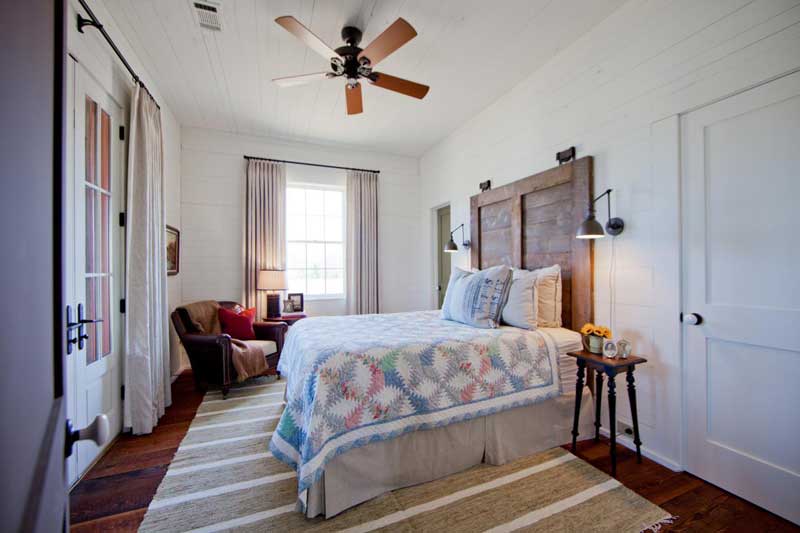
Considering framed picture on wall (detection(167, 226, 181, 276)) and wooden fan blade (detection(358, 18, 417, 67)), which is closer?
wooden fan blade (detection(358, 18, 417, 67))

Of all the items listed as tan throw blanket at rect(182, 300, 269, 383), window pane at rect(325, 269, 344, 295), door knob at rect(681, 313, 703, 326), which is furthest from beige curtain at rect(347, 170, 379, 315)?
door knob at rect(681, 313, 703, 326)

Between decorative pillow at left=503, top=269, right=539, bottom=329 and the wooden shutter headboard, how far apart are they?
35 cm

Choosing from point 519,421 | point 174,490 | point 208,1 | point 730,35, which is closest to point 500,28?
point 730,35

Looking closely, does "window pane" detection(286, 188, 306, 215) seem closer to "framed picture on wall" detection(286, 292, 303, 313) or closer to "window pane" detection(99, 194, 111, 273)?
"framed picture on wall" detection(286, 292, 303, 313)

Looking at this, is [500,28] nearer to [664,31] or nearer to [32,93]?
[664,31]

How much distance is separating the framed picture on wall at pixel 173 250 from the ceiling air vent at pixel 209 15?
6.89ft

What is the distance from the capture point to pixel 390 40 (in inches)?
85.7

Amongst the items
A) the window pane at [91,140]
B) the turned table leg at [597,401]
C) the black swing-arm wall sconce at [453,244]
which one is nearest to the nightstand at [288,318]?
the black swing-arm wall sconce at [453,244]

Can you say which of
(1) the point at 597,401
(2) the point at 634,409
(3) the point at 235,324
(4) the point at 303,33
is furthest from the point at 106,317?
(2) the point at 634,409

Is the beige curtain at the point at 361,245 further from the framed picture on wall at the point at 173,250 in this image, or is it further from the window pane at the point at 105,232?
the window pane at the point at 105,232

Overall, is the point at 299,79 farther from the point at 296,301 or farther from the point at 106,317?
the point at 296,301

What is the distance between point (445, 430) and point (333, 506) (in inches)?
28.4

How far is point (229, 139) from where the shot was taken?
175 inches

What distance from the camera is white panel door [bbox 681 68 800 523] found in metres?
1.63
